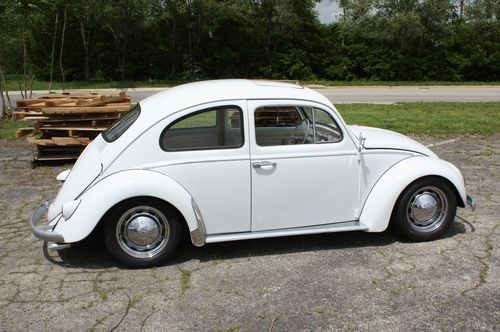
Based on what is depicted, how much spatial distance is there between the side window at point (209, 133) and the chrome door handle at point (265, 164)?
21 centimetres

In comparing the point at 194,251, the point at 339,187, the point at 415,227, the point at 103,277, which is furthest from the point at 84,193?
the point at 415,227

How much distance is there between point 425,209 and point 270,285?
5.73 feet

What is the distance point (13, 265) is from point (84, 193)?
97 centimetres

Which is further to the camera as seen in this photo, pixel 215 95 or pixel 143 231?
pixel 215 95

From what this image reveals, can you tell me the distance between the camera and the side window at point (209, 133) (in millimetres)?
4307

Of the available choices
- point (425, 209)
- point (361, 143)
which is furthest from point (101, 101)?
point (425, 209)

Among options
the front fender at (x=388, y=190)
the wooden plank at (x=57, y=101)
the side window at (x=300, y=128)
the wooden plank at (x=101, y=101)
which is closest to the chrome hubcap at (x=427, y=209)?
the front fender at (x=388, y=190)

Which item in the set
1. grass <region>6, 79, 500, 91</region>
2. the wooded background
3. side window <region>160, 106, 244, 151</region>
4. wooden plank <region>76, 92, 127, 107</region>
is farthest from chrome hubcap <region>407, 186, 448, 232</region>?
the wooded background

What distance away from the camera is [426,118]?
12.5m

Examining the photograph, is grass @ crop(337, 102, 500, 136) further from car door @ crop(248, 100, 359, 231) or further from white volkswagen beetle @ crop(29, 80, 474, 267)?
car door @ crop(248, 100, 359, 231)

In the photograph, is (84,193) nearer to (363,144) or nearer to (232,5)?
(363,144)

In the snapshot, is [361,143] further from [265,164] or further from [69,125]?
[69,125]

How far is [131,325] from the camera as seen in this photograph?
3.45 metres

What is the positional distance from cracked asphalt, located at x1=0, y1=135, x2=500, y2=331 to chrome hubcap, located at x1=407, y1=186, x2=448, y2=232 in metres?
0.19
